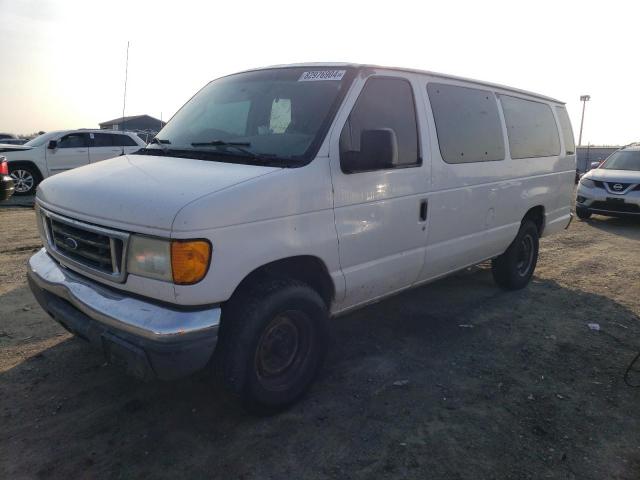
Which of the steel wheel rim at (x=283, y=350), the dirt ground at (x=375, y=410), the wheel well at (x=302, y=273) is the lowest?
the dirt ground at (x=375, y=410)

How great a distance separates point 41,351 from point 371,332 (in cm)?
266

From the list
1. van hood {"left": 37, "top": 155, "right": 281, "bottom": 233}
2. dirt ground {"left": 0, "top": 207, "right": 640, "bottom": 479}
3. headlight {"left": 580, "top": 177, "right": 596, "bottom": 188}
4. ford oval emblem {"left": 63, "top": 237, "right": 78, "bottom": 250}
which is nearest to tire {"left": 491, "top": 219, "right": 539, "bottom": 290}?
dirt ground {"left": 0, "top": 207, "right": 640, "bottom": 479}

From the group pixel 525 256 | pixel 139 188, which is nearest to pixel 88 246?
pixel 139 188

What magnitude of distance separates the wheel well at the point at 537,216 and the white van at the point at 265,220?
138 cm

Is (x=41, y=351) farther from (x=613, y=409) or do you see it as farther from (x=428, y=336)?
(x=613, y=409)

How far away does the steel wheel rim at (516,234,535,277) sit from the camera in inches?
222

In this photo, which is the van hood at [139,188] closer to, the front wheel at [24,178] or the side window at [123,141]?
the front wheel at [24,178]

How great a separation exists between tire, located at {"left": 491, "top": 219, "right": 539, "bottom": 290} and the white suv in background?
31.2ft

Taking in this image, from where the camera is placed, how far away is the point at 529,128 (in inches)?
210

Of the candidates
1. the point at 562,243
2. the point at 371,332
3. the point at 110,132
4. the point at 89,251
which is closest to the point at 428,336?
the point at 371,332

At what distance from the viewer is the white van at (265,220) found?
8.21 feet

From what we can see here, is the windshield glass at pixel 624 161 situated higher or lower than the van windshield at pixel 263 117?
higher

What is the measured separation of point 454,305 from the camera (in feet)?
16.7

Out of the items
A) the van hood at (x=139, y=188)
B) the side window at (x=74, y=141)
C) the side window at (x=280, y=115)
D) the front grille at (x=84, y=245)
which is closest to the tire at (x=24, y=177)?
the side window at (x=74, y=141)
